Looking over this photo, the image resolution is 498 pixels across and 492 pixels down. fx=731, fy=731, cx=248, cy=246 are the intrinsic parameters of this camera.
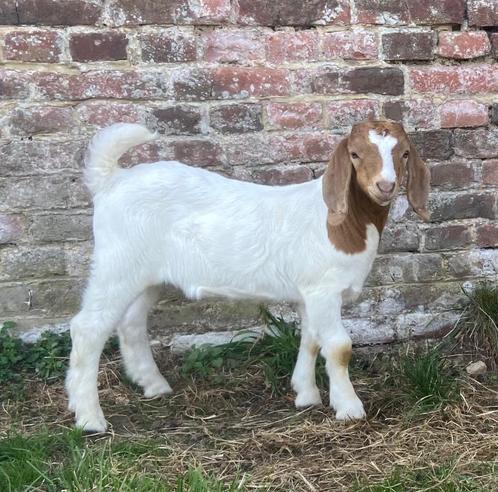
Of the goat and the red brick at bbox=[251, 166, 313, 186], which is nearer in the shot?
the goat

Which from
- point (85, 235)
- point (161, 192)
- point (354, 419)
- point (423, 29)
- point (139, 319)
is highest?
point (423, 29)

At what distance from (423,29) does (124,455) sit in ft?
8.42

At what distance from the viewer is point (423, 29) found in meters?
3.79

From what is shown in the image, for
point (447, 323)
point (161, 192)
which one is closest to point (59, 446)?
point (161, 192)

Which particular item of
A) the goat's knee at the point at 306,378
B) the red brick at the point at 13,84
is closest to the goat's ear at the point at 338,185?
the goat's knee at the point at 306,378

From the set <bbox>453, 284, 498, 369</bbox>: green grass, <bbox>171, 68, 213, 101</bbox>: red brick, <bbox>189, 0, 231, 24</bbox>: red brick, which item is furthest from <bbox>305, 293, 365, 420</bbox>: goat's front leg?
<bbox>189, 0, 231, 24</bbox>: red brick

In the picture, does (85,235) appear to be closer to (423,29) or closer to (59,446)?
(59,446)

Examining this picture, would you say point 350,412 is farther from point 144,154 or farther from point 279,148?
point 144,154

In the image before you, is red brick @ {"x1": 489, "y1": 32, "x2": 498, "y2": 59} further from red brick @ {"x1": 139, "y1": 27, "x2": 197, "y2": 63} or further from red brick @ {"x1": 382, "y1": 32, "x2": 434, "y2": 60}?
red brick @ {"x1": 139, "y1": 27, "x2": 197, "y2": 63}

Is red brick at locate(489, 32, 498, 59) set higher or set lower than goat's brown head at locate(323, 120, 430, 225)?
higher

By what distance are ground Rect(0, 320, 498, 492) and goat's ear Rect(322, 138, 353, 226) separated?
2.99ft

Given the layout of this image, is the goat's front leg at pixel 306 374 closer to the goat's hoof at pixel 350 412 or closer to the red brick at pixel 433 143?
the goat's hoof at pixel 350 412

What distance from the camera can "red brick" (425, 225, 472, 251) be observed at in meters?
3.99

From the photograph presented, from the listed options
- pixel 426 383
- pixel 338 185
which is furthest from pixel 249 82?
pixel 426 383
